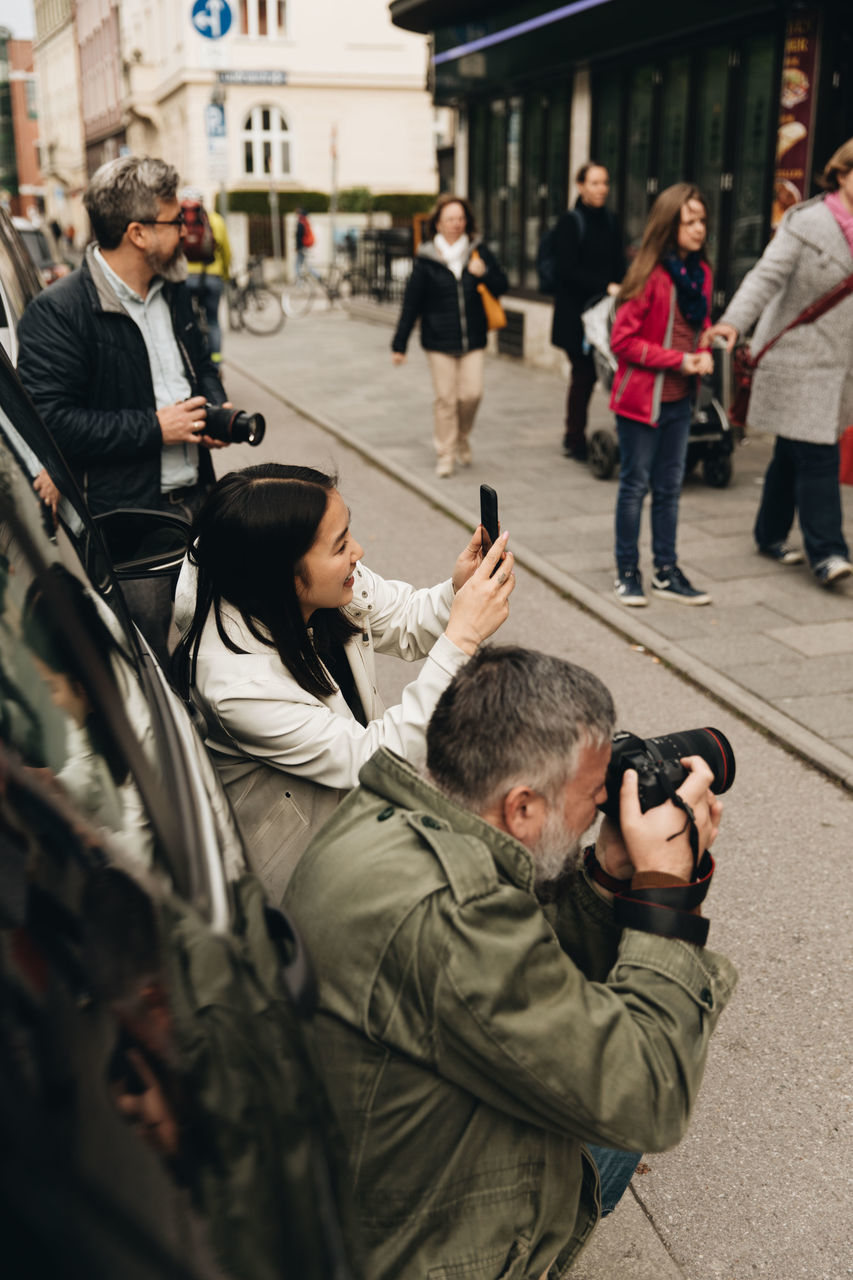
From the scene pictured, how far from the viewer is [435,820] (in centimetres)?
164

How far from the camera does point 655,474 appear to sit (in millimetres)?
6344

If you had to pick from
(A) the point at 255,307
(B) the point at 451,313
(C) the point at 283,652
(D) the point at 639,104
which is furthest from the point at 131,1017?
(A) the point at 255,307

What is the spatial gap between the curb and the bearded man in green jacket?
2.88m

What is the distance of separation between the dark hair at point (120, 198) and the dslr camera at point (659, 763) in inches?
105

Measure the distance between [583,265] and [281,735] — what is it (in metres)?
7.91

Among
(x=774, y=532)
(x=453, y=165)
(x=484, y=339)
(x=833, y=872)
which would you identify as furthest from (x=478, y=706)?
(x=453, y=165)

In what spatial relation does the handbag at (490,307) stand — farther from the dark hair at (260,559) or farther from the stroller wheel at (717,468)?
the dark hair at (260,559)

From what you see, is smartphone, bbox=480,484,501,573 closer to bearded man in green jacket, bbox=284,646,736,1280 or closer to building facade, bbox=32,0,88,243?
bearded man in green jacket, bbox=284,646,736,1280

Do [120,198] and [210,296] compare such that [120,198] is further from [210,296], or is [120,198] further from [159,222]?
[210,296]

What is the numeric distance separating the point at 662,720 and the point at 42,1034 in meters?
4.16

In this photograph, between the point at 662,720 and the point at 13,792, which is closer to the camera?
the point at 13,792

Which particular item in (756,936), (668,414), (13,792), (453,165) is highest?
(453,165)

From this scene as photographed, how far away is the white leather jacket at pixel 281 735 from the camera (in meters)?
2.26

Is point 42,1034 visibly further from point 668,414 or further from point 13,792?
point 668,414
